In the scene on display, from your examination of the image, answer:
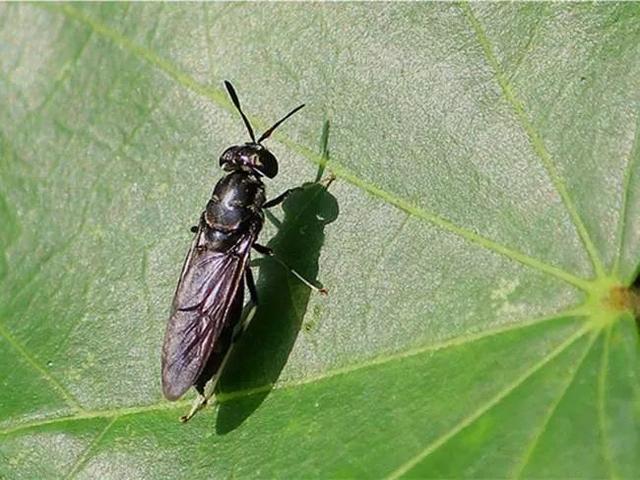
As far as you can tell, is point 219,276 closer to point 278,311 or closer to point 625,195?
point 278,311

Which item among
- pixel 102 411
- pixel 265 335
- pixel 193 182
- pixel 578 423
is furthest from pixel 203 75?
pixel 578 423

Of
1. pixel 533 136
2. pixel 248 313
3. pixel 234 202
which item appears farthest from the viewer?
pixel 234 202

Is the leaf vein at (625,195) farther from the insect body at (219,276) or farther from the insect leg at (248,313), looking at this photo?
the insect leg at (248,313)

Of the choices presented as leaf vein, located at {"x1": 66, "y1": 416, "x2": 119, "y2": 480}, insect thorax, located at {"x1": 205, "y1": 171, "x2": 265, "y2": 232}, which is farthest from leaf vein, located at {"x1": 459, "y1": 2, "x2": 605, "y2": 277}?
leaf vein, located at {"x1": 66, "y1": 416, "x2": 119, "y2": 480}

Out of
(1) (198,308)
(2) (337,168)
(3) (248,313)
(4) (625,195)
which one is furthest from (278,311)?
(4) (625,195)

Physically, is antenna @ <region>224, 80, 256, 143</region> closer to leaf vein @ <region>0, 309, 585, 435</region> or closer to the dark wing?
the dark wing

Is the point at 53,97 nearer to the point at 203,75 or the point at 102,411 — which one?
the point at 203,75
